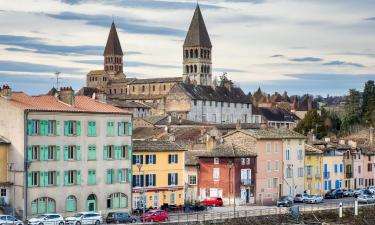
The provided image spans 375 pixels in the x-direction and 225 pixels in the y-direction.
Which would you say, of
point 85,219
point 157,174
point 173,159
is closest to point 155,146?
point 173,159

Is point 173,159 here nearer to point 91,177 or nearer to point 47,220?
point 91,177

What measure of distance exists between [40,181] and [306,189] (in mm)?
43456

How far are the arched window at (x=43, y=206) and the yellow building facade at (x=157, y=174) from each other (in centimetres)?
1118

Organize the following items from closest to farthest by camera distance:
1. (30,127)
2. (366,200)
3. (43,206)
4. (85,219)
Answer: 1. (85,219)
2. (30,127)
3. (43,206)
4. (366,200)

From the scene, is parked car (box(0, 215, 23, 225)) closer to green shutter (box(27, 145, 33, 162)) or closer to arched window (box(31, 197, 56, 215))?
arched window (box(31, 197, 56, 215))

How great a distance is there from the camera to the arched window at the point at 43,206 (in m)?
72.1

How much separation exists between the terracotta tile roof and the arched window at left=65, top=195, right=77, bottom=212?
1028 cm

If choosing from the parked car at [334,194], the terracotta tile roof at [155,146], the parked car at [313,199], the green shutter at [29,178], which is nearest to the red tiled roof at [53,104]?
the green shutter at [29,178]

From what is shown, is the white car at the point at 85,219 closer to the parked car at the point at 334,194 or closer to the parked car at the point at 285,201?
the parked car at the point at 285,201

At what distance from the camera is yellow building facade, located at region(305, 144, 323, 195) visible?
352ft

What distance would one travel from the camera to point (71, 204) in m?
75.4

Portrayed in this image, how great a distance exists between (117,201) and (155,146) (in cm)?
917

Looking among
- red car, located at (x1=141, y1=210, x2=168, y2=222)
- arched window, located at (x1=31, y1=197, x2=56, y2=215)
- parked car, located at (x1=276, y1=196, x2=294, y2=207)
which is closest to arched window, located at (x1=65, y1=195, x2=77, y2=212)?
arched window, located at (x1=31, y1=197, x2=56, y2=215)

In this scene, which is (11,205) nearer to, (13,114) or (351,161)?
(13,114)
